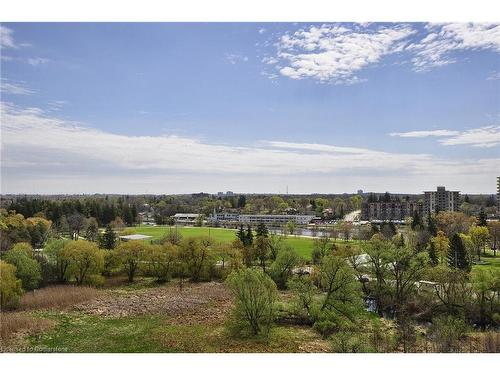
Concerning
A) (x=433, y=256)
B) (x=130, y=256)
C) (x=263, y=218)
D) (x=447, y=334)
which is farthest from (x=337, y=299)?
(x=263, y=218)

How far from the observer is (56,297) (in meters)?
10.4

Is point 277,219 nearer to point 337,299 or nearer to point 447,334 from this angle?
point 337,299

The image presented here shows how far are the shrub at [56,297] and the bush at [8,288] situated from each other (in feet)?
0.77

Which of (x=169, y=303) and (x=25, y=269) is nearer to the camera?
(x=169, y=303)

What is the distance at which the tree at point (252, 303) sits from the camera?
802 centimetres

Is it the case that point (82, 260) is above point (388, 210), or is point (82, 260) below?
below

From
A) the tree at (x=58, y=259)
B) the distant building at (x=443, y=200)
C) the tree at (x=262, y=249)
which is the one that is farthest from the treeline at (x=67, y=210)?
the distant building at (x=443, y=200)

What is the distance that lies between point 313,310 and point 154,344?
3391mm

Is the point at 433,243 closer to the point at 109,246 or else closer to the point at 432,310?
the point at 432,310

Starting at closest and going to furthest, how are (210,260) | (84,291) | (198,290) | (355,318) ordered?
1. (355,318)
2. (84,291)
3. (198,290)
4. (210,260)

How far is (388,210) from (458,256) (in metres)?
21.3

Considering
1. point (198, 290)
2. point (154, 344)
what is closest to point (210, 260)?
point (198, 290)

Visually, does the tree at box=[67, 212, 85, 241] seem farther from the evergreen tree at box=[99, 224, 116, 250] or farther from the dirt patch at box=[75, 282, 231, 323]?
the dirt patch at box=[75, 282, 231, 323]

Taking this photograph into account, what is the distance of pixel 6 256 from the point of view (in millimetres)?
11234
